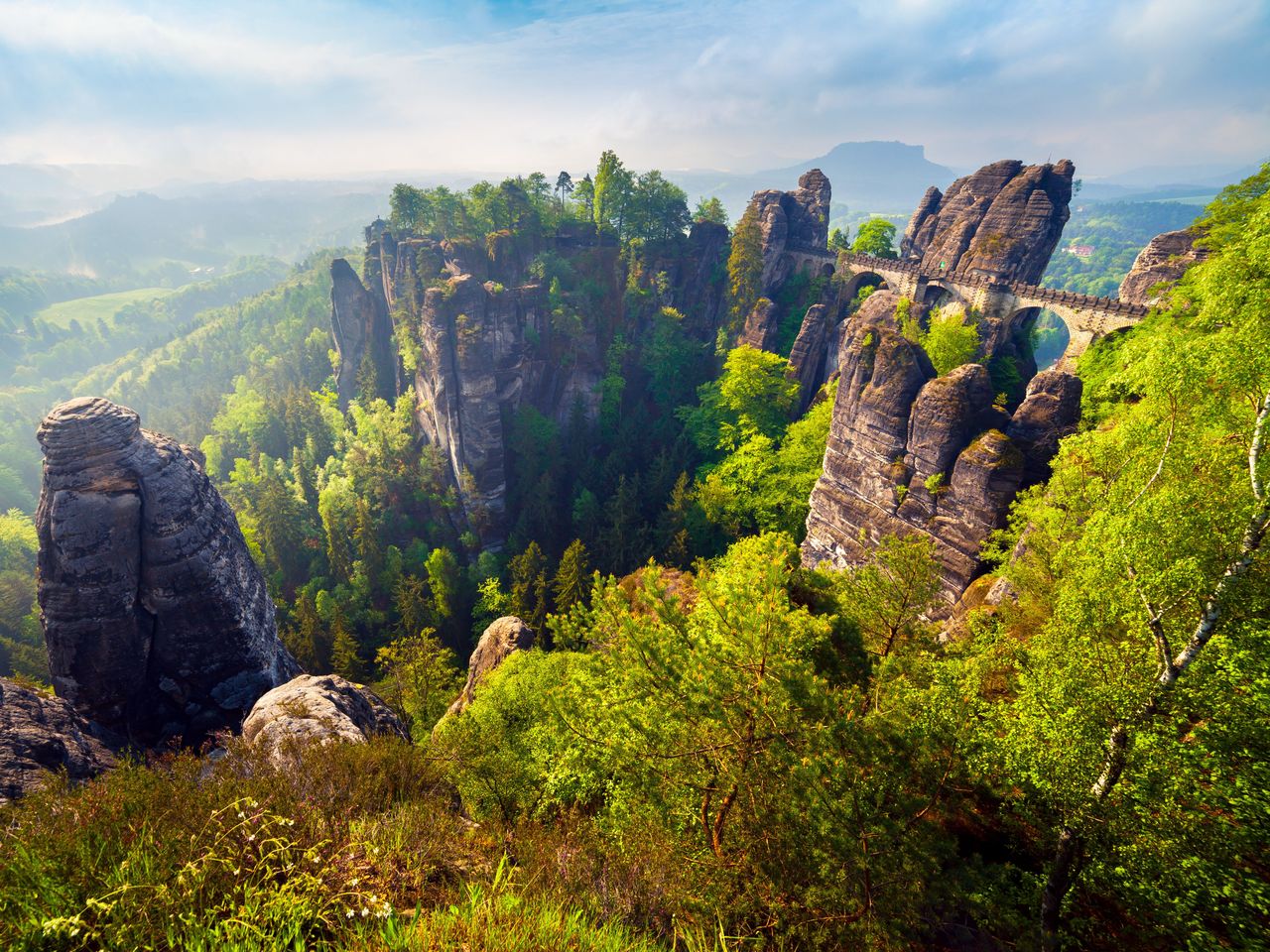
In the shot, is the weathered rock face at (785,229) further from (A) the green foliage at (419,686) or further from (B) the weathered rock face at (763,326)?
(A) the green foliage at (419,686)

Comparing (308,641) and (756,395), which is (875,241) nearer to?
(756,395)

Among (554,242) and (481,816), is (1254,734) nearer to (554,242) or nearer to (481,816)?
(481,816)

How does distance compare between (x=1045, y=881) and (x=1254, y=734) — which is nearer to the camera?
(x=1254, y=734)

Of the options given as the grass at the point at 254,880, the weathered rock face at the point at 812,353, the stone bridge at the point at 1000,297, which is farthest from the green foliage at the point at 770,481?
the grass at the point at 254,880

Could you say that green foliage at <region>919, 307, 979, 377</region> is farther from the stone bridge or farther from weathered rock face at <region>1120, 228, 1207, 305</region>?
weathered rock face at <region>1120, 228, 1207, 305</region>

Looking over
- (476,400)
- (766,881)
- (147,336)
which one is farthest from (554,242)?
(147,336)

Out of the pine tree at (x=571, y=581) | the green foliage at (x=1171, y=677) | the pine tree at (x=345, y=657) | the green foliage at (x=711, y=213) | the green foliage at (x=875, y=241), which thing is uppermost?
the green foliage at (x=711, y=213)
